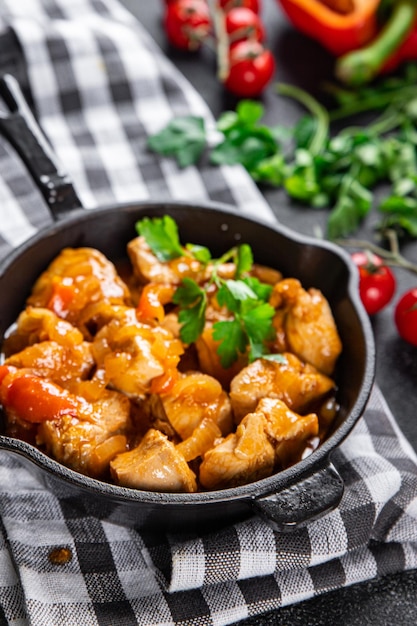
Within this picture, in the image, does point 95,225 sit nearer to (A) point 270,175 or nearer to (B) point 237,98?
(A) point 270,175

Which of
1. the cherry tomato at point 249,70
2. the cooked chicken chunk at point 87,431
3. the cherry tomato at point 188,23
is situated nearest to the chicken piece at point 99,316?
the cooked chicken chunk at point 87,431

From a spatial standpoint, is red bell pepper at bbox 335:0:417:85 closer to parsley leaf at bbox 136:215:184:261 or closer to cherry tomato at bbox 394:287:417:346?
cherry tomato at bbox 394:287:417:346

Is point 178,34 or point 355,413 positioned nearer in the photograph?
point 355,413

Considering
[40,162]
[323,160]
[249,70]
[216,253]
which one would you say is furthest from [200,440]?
[249,70]

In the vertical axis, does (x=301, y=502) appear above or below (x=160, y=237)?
below

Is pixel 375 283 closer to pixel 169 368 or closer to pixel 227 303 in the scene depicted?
pixel 227 303

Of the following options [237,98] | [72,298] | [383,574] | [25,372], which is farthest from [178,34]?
[383,574]
